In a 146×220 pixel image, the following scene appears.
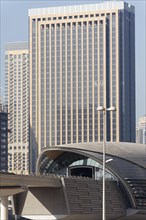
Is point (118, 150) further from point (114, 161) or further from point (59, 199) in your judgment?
point (59, 199)

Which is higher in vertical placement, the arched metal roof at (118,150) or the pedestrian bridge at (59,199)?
the arched metal roof at (118,150)

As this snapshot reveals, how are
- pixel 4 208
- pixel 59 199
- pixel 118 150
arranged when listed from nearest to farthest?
1. pixel 4 208
2. pixel 59 199
3. pixel 118 150

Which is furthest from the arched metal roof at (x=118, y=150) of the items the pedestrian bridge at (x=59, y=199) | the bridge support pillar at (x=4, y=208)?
the bridge support pillar at (x=4, y=208)

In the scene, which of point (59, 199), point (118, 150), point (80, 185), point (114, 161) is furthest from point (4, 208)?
point (118, 150)

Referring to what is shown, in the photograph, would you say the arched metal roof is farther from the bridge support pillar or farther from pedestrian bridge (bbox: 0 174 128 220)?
the bridge support pillar

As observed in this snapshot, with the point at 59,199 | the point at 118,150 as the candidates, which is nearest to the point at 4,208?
the point at 59,199

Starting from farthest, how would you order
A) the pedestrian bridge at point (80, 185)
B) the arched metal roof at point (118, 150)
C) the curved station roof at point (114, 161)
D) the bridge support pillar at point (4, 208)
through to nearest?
the arched metal roof at point (118, 150)
the curved station roof at point (114, 161)
the pedestrian bridge at point (80, 185)
the bridge support pillar at point (4, 208)

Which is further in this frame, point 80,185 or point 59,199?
point 80,185

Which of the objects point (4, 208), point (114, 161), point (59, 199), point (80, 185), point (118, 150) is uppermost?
point (118, 150)

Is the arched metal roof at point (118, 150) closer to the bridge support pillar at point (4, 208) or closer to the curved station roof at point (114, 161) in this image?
the curved station roof at point (114, 161)

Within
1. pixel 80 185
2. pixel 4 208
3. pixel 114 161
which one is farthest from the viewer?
pixel 114 161

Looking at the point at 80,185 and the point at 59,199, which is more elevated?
the point at 80,185

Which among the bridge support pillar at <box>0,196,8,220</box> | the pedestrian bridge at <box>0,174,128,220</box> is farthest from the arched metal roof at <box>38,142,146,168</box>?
the bridge support pillar at <box>0,196,8,220</box>

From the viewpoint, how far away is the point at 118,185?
10781cm
